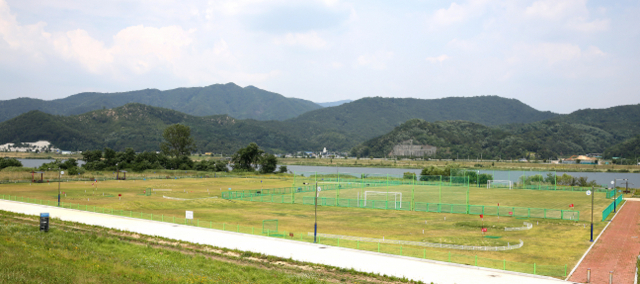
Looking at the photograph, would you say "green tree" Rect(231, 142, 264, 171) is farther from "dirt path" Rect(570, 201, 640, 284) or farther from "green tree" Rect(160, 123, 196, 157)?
"dirt path" Rect(570, 201, 640, 284)

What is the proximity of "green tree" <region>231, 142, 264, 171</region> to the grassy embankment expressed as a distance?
9890 centimetres

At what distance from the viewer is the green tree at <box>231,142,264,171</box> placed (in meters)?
125

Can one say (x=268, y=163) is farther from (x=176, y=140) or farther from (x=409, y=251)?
(x=409, y=251)

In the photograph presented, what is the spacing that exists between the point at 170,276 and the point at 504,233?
26057mm

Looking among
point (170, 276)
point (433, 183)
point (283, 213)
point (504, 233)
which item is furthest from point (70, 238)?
point (433, 183)

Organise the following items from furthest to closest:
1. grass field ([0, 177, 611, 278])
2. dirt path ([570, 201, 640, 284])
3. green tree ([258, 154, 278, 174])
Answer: green tree ([258, 154, 278, 174]), grass field ([0, 177, 611, 278]), dirt path ([570, 201, 640, 284])

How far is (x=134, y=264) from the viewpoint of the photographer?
18875mm

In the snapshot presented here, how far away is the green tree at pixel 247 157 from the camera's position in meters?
125

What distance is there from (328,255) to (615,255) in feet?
56.8

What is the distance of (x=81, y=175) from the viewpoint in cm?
9131

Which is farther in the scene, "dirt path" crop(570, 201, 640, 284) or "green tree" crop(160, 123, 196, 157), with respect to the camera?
"green tree" crop(160, 123, 196, 157)

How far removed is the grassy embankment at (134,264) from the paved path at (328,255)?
1.34 meters

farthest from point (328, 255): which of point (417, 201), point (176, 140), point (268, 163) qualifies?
point (176, 140)

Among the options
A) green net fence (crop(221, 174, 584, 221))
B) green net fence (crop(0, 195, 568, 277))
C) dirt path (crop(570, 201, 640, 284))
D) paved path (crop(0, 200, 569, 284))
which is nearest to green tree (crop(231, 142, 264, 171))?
green net fence (crop(221, 174, 584, 221))
